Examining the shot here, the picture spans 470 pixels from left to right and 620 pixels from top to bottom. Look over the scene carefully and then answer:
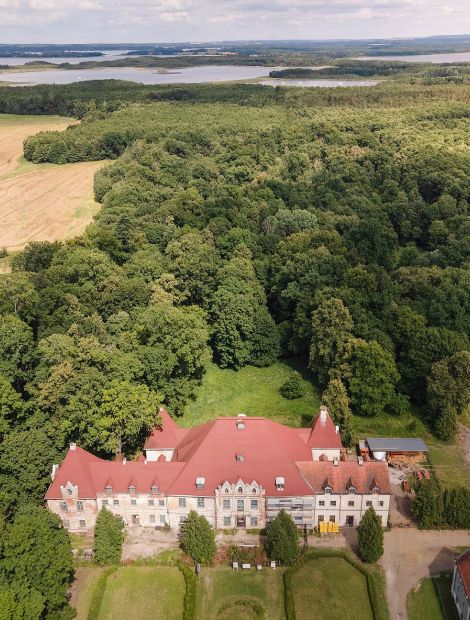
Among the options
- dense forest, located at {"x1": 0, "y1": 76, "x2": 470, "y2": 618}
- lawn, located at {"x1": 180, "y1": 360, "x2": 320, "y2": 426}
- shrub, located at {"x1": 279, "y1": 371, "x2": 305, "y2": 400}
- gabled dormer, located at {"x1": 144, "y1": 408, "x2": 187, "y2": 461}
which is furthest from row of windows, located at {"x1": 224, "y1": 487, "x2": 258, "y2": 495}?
shrub, located at {"x1": 279, "y1": 371, "x2": 305, "y2": 400}

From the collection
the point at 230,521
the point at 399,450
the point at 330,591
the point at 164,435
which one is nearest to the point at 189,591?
the point at 230,521

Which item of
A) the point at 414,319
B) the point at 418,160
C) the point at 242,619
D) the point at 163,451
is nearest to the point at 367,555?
the point at 242,619

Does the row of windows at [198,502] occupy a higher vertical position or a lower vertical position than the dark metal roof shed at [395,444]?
higher

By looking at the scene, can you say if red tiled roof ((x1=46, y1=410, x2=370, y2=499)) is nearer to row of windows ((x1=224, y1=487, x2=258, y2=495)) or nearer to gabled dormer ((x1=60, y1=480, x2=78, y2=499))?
gabled dormer ((x1=60, y1=480, x2=78, y2=499))

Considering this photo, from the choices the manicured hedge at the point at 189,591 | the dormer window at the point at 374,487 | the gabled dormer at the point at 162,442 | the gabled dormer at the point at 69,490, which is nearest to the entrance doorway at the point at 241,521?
the manicured hedge at the point at 189,591

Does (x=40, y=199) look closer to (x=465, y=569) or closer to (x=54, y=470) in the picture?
(x=54, y=470)

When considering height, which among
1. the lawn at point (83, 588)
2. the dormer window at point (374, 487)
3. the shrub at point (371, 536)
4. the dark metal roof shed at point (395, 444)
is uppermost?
the dormer window at point (374, 487)

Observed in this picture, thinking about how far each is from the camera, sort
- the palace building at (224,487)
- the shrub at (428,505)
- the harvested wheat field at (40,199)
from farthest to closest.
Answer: the harvested wheat field at (40,199) → the shrub at (428,505) → the palace building at (224,487)

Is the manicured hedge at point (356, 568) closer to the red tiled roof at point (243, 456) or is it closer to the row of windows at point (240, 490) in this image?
the red tiled roof at point (243, 456)

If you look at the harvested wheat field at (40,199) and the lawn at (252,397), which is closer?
the lawn at (252,397)
